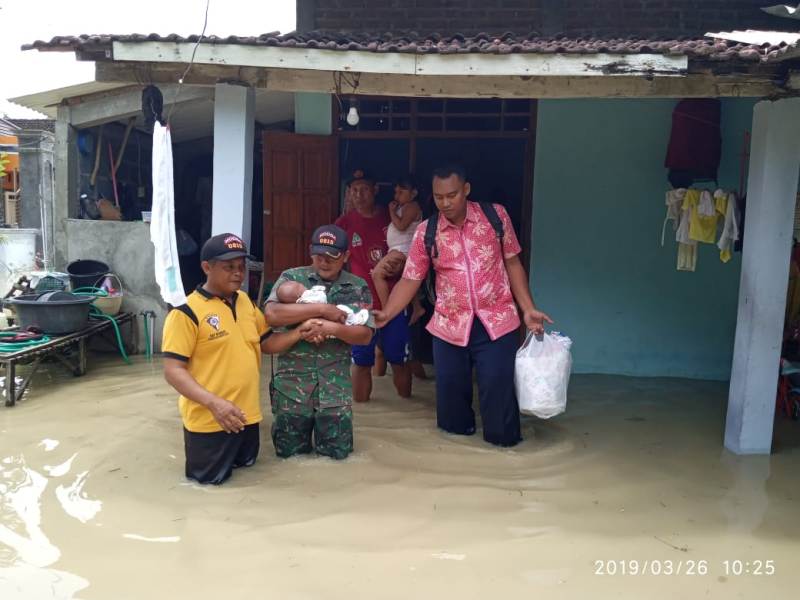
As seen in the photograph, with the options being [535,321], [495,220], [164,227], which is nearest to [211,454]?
[164,227]

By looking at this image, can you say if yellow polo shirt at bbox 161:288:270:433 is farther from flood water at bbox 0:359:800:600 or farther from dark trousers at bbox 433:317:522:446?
dark trousers at bbox 433:317:522:446

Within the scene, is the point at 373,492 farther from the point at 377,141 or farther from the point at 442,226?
the point at 377,141

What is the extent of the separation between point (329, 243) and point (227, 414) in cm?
119

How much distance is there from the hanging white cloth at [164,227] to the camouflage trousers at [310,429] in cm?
100

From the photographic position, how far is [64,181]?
7719 mm

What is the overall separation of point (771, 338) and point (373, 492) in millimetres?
3080

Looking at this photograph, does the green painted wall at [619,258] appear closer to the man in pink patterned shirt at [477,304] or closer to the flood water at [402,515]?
the flood water at [402,515]

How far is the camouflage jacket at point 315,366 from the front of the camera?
4180mm

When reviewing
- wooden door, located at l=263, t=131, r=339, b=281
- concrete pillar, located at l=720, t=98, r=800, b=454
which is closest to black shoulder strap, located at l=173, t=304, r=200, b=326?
wooden door, located at l=263, t=131, r=339, b=281

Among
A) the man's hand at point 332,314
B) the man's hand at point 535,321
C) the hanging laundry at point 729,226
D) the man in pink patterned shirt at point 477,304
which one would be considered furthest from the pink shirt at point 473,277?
the hanging laundry at point 729,226

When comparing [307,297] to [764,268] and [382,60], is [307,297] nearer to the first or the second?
[382,60]

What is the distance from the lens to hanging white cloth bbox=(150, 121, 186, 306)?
395 cm

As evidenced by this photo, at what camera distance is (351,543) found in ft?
10.9

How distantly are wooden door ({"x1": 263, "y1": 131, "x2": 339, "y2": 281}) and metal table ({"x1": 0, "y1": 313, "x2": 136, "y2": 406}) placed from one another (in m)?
1.82
